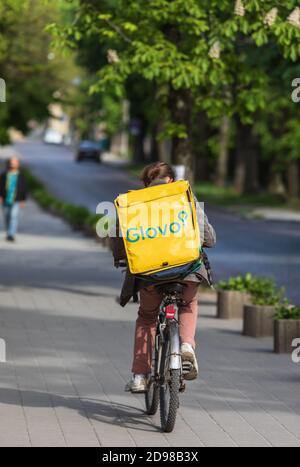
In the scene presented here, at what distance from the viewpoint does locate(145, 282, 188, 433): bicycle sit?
25.5ft

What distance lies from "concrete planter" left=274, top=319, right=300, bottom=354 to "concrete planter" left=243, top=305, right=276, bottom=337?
1.21 metres

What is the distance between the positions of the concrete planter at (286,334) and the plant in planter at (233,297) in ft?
9.05

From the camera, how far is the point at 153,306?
838 cm

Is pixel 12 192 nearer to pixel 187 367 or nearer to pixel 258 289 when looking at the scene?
pixel 258 289

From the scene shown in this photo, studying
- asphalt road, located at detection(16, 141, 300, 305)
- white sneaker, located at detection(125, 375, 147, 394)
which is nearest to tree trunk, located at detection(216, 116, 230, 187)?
asphalt road, located at detection(16, 141, 300, 305)

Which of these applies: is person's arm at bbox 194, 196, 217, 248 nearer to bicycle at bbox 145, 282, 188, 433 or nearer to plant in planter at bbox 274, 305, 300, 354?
bicycle at bbox 145, 282, 188, 433

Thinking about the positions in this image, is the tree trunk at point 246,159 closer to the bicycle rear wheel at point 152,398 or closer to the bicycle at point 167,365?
the bicycle rear wheel at point 152,398

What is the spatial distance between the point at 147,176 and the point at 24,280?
36.1ft

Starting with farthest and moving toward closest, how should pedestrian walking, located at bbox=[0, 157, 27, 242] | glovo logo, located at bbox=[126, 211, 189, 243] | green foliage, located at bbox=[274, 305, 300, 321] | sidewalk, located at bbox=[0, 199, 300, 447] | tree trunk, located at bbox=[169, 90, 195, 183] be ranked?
pedestrian walking, located at bbox=[0, 157, 27, 242] → tree trunk, located at bbox=[169, 90, 195, 183] → green foliage, located at bbox=[274, 305, 300, 321] → glovo logo, located at bbox=[126, 211, 189, 243] → sidewalk, located at bbox=[0, 199, 300, 447]

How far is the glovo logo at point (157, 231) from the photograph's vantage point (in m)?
7.96

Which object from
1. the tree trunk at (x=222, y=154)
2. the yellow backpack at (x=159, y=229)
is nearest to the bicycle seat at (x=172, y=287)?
the yellow backpack at (x=159, y=229)

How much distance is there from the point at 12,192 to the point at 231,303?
42.3 feet

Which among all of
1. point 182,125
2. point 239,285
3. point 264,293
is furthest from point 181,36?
point 264,293
